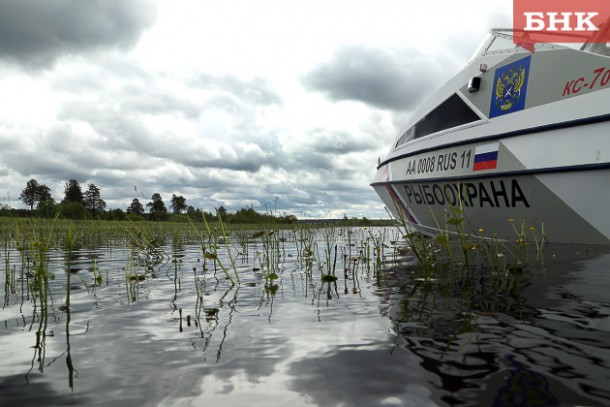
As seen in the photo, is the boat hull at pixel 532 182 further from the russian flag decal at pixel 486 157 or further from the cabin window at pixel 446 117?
the cabin window at pixel 446 117

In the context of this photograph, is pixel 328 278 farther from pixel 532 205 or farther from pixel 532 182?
pixel 532 205

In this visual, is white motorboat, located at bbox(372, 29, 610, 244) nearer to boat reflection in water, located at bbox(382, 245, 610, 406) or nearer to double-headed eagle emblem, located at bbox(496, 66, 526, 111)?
double-headed eagle emblem, located at bbox(496, 66, 526, 111)

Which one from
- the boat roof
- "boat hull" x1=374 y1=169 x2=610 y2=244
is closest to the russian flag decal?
"boat hull" x1=374 y1=169 x2=610 y2=244

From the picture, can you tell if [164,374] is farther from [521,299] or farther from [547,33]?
[547,33]

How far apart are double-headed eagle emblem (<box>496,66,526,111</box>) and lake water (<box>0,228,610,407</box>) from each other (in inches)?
122

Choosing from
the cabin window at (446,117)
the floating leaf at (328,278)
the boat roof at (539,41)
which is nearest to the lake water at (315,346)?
the floating leaf at (328,278)

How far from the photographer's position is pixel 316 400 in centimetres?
145

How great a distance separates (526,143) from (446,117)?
1.86 metres

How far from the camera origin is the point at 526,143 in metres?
5.72

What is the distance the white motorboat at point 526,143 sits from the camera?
16.7 feet

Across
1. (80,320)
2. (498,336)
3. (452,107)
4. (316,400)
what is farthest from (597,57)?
(80,320)

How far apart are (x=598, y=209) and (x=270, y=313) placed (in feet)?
15.0

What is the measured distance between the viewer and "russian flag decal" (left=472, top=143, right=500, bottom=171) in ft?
20.2

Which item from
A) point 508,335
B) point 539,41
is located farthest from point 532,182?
Result: point 508,335
